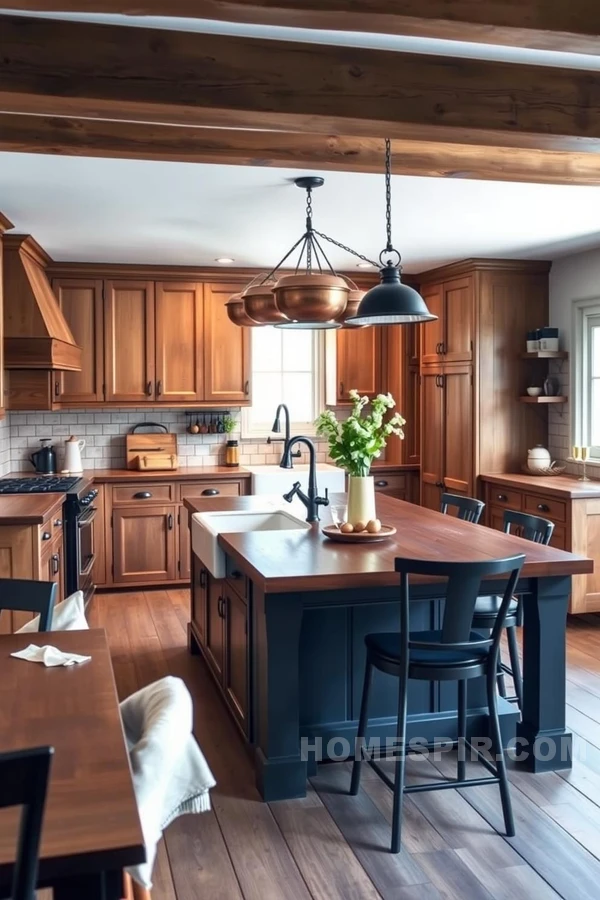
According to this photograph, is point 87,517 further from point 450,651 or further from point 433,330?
point 450,651

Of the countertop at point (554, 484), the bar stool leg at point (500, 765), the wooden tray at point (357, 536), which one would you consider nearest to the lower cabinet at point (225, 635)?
the wooden tray at point (357, 536)

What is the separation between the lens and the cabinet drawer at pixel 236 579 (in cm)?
329

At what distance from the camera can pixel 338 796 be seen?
3.01 meters

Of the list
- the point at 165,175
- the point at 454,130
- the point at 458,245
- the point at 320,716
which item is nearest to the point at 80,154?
the point at 165,175

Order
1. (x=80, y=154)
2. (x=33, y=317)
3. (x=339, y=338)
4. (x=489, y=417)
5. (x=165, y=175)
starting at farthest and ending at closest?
(x=339, y=338)
(x=489, y=417)
(x=33, y=317)
(x=165, y=175)
(x=80, y=154)

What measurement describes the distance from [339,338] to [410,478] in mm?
1324

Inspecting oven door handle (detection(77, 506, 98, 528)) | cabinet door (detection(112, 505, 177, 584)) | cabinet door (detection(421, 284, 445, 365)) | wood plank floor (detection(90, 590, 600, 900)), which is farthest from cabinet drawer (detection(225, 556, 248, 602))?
cabinet door (detection(421, 284, 445, 365))

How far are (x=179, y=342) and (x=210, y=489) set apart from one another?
1.17 m

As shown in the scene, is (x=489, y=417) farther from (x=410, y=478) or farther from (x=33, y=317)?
(x=33, y=317)

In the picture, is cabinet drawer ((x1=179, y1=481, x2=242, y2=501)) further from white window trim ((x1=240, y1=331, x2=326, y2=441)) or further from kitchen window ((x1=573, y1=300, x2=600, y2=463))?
kitchen window ((x1=573, y1=300, x2=600, y2=463))

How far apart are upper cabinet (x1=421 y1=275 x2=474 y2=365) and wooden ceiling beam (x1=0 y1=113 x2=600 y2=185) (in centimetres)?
233

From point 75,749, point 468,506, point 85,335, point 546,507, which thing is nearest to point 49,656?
point 75,749

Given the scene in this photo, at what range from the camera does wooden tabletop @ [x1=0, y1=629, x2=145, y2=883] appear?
122 cm

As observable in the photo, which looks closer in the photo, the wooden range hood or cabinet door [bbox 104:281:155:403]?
the wooden range hood
